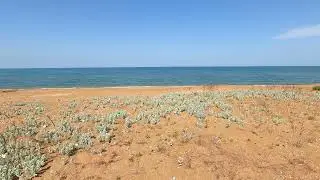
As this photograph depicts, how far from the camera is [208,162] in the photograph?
34.7 ft

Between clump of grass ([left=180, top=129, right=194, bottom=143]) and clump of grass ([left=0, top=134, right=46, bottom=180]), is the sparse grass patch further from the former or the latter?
clump of grass ([left=0, top=134, right=46, bottom=180])

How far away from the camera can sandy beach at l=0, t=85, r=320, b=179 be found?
10.2 meters

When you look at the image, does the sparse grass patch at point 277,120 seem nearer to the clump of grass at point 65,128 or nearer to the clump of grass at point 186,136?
the clump of grass at point 186,136

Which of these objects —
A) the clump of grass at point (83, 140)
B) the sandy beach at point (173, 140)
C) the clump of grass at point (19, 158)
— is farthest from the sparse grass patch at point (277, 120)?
the clump of grass at point (19, 158)

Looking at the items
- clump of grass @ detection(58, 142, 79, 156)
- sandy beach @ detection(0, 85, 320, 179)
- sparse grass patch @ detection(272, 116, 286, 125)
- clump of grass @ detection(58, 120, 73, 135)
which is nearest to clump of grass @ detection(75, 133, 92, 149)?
sandy beach @ detection(0, 85, 320, 179)

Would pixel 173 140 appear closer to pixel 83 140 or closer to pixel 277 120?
pixel 83 140

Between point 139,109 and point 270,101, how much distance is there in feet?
23.4

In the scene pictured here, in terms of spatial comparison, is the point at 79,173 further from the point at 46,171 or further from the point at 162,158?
the point at 162,158

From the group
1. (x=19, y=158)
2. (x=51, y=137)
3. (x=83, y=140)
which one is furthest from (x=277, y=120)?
(x=19, y=158)

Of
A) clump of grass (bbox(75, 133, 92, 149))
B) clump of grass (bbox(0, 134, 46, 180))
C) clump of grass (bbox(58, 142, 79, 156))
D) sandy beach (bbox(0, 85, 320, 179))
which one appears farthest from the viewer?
clump of grass (bbox(75, 133, 92, 149))

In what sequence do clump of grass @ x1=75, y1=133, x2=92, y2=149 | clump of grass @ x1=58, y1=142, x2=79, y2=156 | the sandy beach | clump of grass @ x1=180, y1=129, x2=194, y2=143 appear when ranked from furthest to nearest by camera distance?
1. clump of grass @ x1=180, y1=129, x2=194, y2=143
2. clump of grass @ x1=75, y1=133, x2=92, y2=149
3. clump of grass @ x1=58, y1=142, x2=79, y2=156
4. the sandy beach

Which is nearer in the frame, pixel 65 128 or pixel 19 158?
pixel 19 158

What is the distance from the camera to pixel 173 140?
39.3 feet

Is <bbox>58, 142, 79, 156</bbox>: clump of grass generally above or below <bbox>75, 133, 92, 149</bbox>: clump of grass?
below
